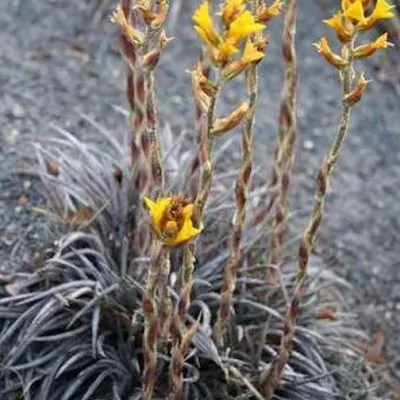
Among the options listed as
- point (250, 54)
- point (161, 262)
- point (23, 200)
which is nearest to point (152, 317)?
point (161, 262)

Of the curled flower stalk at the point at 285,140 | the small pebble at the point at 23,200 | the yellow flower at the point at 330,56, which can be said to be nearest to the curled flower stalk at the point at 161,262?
the yellow flower at the point at 330,56

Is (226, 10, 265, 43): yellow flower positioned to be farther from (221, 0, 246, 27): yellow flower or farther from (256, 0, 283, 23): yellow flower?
Result: (256, 0, 283, 23): yellow flower

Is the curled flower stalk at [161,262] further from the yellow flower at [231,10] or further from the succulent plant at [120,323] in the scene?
the yellow flower at [231,10]

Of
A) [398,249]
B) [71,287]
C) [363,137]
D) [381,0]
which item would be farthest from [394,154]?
[381,0]

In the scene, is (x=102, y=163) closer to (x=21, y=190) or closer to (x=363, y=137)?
(x=21, y=190)

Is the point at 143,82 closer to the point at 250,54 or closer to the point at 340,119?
the point at 340,119

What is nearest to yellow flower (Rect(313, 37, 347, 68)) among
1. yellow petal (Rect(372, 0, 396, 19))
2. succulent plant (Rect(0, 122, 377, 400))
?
yellow petal (Rect(372, 0, 396, 19))
